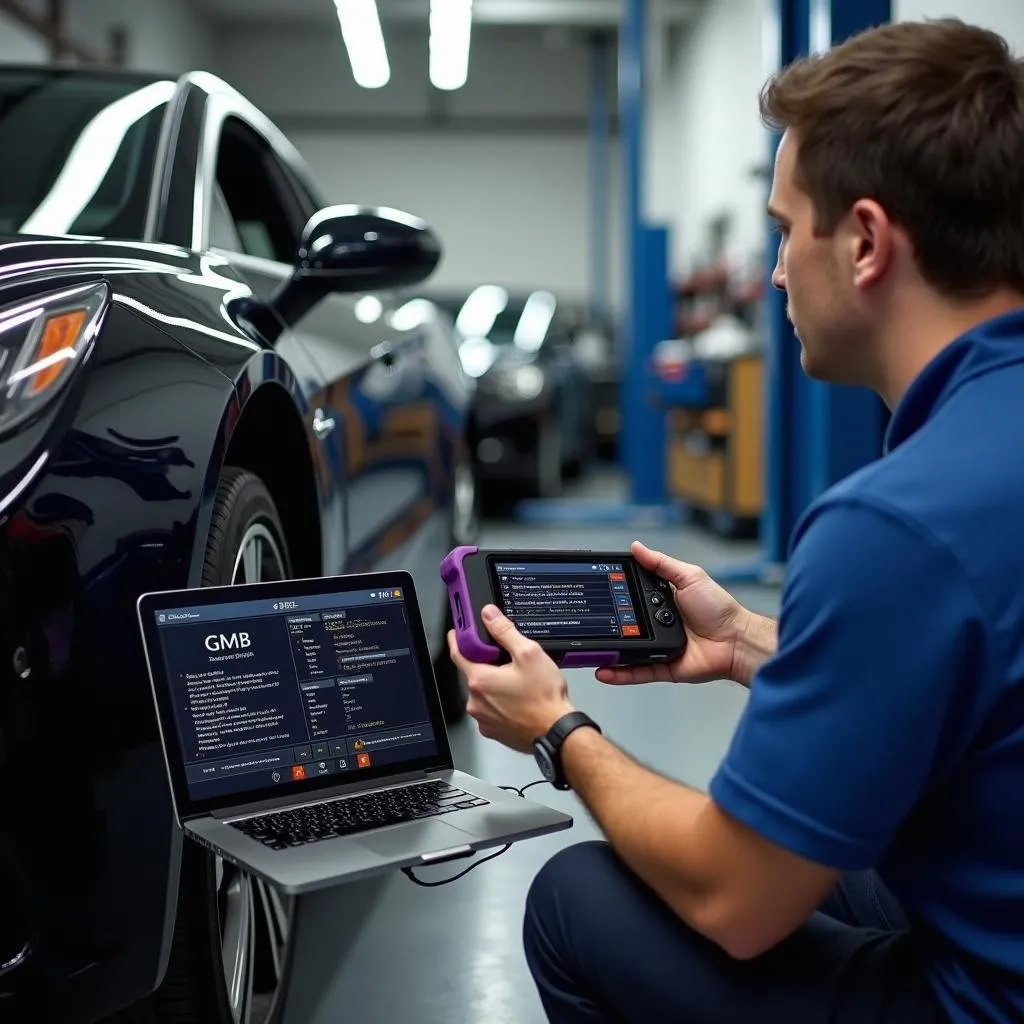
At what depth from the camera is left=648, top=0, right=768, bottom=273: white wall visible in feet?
37.5

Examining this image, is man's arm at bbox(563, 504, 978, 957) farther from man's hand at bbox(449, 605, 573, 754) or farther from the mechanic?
man's hand at bbox(449, 605, 573, 754)

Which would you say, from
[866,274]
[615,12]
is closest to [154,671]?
[866,274]

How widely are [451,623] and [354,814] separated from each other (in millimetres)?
1748

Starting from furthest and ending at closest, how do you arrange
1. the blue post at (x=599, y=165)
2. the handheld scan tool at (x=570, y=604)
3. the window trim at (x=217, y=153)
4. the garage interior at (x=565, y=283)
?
the blue post at (x=599, y=165)
the garage interior at (x=565, y=283)
the window trim at (x=217, y=153)
the handheld scan tool at (x=570, y=604)

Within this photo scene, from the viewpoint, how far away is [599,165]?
16547 millimetres

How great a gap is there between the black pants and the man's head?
48cm

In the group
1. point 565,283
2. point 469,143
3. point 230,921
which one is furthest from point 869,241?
point 469,143

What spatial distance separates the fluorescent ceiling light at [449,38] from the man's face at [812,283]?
33.2 ft

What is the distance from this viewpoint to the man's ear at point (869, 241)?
1.06m

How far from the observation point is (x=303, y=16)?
16.2 meters

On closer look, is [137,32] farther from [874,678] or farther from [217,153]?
[874,678]

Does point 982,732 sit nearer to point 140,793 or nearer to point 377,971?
point 140,793

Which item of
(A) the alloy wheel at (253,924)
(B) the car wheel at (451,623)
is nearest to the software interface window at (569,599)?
(A) the alloy wheel at (253,924)

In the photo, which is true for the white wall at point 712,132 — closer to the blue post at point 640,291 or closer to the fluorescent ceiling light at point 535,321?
the blue post at point 640,291
